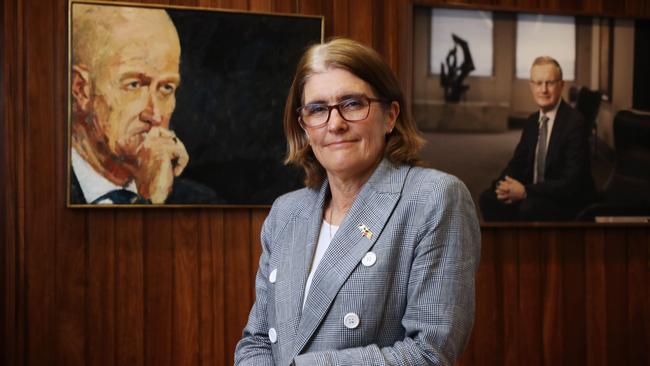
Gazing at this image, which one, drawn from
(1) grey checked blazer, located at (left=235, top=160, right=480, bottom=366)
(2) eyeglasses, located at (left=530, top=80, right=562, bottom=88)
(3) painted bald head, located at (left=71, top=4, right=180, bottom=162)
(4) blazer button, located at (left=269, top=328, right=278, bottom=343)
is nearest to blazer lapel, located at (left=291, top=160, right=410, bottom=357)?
(1) grey checked blazer, located at (left=235, top=160, right=480, bottom=366)

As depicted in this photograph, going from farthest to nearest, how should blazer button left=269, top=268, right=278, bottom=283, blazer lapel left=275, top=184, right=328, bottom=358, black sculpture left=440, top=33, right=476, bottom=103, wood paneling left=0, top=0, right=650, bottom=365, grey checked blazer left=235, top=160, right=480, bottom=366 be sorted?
black sculpture left=440, top=33, right=476, bottom=103, wood paneling left=0, top=0, right=650, bottom=365, blazer button left=269, top=268, right=278, bottom=283, blazer lapel left=275, top=184, right=328, bottom=358, grey checked blazer left=235, top=160, right=480, bottom=366

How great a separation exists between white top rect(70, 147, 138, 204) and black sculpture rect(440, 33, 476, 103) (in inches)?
57.0

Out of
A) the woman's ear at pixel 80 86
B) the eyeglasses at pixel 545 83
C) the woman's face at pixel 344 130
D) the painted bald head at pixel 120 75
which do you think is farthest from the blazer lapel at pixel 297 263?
the eyeglasses at pixel 545 83

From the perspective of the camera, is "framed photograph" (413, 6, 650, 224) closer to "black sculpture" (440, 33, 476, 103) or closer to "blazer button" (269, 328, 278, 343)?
"black sculpture" (440, 33, 476, 103)

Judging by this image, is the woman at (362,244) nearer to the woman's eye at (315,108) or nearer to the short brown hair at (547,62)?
the woman's eye at (315,108)

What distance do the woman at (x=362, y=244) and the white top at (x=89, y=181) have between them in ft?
3.64

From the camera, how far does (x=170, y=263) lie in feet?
8.61

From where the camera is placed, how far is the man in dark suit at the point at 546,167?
2871mm

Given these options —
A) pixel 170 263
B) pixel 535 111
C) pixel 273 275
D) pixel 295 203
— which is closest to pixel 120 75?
pixel 170 263

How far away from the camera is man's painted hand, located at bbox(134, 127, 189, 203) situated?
2.56 metres

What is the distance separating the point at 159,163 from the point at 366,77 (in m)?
1.33

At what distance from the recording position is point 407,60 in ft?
9.16

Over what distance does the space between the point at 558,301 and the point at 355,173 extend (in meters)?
1.82

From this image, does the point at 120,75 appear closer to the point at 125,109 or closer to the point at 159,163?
the point at 125,109
